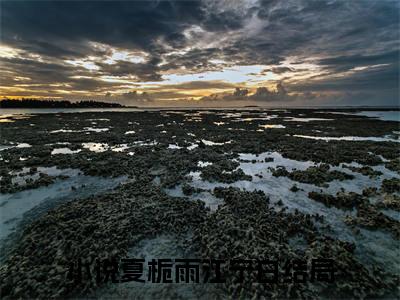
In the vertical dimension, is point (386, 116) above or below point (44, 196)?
below

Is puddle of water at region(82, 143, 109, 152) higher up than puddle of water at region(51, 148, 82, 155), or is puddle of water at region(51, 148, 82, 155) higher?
puddle of water at region(51, 148, 82, 155)

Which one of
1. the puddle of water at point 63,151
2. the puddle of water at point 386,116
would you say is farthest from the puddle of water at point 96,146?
the puddle of water at point 386,116

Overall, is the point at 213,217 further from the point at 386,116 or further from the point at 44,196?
the point at 386,116

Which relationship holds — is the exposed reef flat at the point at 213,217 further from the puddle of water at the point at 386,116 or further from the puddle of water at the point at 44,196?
the puddle of water at the point at 386,116

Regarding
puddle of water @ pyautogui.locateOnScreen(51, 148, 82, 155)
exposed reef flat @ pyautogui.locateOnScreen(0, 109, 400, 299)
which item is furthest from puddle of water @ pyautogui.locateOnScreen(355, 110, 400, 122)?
puddle of water @ pyautogui.locateOnScreen(51, 148, 82, 155)

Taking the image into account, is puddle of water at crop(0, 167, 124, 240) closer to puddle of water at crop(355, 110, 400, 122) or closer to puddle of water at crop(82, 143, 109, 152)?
puddle of water at crop(82, 143, 109, 152)

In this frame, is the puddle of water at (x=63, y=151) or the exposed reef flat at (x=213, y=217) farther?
the puddle of water at (x=63, y=151)

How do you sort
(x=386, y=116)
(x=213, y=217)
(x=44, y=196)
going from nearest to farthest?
(x=213, y=217) → (x=44, y=196) → (x=386, y=116)

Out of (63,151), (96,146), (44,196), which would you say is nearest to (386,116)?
(96,146)

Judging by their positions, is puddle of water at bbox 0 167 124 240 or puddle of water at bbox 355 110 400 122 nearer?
puddle of water at bbox 0 167 124 240

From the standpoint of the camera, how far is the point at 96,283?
7.13m

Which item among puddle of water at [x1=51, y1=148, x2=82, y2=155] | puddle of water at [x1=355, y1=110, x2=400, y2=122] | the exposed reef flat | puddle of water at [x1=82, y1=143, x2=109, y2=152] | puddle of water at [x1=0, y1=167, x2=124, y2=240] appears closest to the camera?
the exposed reef flat

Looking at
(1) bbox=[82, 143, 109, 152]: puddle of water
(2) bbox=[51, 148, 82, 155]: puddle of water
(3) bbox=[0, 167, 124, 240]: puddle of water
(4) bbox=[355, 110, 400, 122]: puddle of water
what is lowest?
(4) bbox=[355, 110, 400, 122]: puddle of water

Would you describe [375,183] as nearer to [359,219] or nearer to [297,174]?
[297,174]
